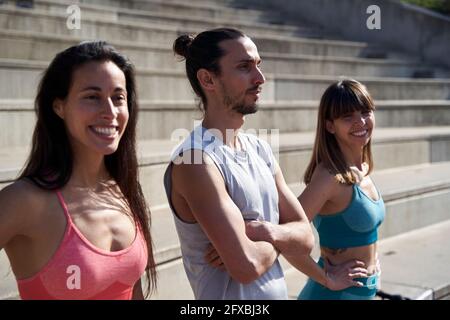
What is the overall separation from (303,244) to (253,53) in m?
0.65

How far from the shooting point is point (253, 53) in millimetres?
1968

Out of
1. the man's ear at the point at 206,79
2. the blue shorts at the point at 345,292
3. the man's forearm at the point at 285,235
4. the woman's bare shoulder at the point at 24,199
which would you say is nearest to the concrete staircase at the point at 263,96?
the blue shorts at the point at 345,292

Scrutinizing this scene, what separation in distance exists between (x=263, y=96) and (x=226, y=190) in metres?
4.81

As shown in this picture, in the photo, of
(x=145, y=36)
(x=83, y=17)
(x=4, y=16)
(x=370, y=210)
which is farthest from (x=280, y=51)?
(x=370, y=210)

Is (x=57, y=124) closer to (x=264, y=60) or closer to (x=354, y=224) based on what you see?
(x=354, y=224)

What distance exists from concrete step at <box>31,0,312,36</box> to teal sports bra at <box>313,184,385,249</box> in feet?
15.1

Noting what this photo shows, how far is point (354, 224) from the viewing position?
258 centimetres

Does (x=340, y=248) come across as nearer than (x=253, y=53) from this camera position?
No

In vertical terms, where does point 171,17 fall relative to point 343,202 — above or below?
above

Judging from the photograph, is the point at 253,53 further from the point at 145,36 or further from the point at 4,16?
the point at 145,36

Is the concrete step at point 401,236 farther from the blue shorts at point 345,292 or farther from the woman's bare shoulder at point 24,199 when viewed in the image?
the woman's bare shoulder at point 24,199

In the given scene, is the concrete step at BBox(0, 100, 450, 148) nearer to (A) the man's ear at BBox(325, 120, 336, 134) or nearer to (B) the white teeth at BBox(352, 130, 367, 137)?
(A) the man's ear at BBox(325, 120, 336, 134)

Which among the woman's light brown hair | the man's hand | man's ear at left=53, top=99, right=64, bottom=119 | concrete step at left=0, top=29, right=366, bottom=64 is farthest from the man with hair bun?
concrete step at left=0, top=29, right=366, bottom=64

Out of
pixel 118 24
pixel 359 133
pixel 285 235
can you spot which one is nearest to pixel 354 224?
pixel 359 133
